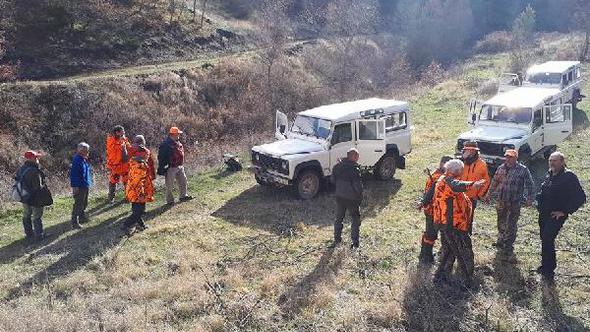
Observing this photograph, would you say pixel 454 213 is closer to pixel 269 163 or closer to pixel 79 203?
pixel 269 163

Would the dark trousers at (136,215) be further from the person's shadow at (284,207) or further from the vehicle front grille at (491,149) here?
the vehicle front grille at (491,149)

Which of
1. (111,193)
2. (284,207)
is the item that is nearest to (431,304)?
(284,207)

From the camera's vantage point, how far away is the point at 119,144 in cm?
1074

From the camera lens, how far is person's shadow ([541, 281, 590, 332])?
643cm

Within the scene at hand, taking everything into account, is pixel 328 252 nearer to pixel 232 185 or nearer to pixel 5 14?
pixel 232 185

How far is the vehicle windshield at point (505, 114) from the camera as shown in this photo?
13742 millimetres

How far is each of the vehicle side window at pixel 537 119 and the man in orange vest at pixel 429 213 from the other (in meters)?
7.04

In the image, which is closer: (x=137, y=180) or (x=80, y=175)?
(x=137, y=180)

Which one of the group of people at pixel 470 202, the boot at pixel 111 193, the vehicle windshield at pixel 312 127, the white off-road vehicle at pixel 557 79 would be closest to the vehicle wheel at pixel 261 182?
the vehicle windshield at pixel 312 127

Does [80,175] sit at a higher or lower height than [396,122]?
lower

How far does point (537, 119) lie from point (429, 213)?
7843mm

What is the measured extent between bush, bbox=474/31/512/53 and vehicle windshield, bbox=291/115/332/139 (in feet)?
118

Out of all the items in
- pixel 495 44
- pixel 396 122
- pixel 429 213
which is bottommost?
pixel 429 213

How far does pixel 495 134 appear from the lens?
13430mm
